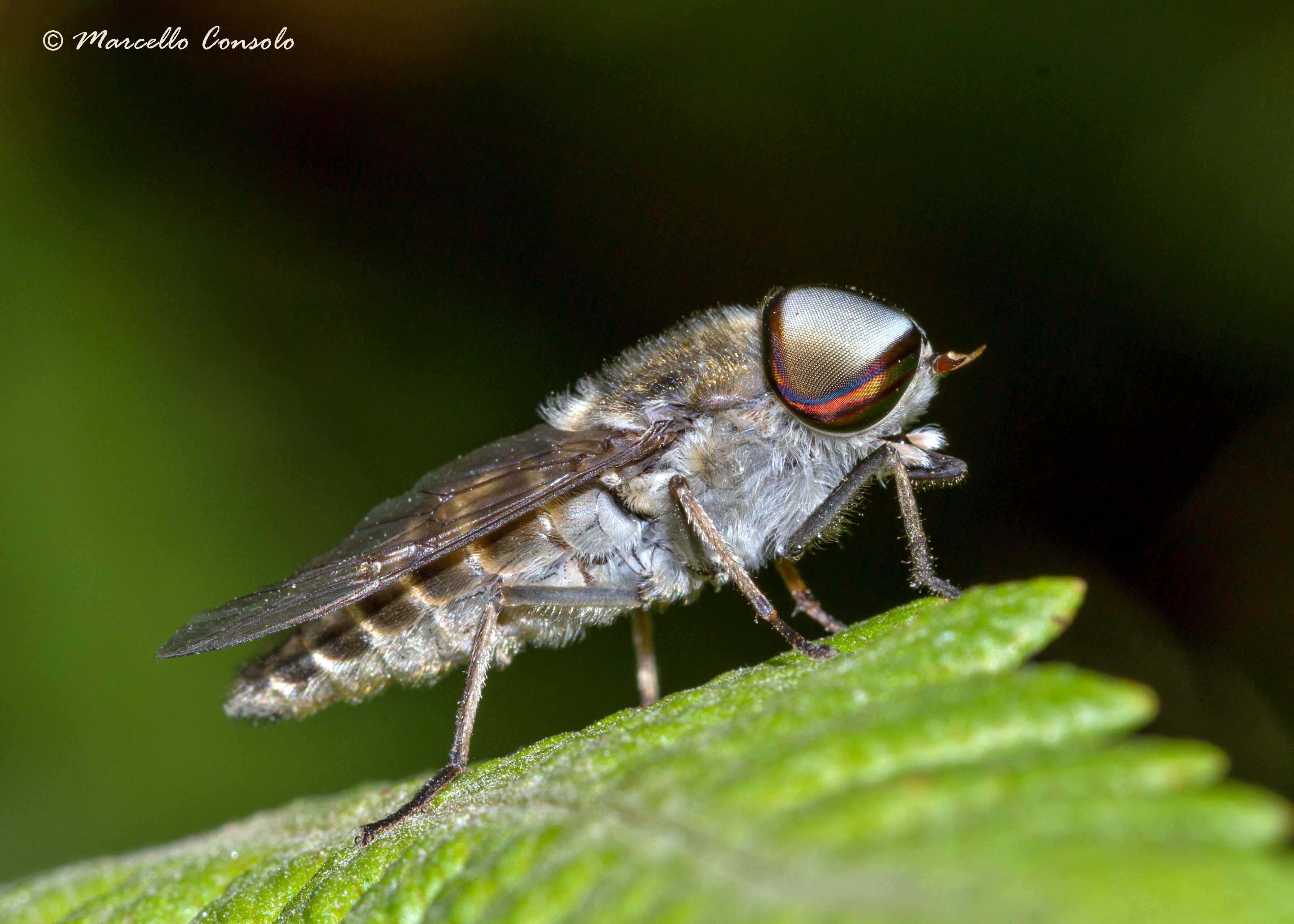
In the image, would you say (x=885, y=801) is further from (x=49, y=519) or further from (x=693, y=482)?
(x=49, y=519)

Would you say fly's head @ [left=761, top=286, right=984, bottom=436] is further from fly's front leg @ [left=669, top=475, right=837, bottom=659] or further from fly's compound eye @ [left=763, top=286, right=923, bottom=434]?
fly's front leg @ [left=669, top=475, right=837, bottom=659]

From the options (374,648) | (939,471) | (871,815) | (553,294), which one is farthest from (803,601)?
(553,294)

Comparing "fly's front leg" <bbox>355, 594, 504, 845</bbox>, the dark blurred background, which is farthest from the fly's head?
the dark blurred background

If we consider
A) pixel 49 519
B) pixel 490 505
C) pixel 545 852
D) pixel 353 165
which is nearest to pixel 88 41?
pixel 353 165

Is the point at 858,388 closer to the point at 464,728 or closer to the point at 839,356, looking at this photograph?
the point at 839,356

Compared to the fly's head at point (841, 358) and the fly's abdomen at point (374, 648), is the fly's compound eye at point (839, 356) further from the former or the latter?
the fly's abdomen at point (374, 648)

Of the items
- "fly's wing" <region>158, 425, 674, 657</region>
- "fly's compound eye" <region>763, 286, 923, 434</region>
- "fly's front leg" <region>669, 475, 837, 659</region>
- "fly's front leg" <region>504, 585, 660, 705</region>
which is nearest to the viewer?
"fly's front leg" <region>669, 475, 837, 659</region>

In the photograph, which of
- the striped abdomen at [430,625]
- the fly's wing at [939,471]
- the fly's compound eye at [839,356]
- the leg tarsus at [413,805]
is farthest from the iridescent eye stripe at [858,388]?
the leg tarsus at [413,805]
